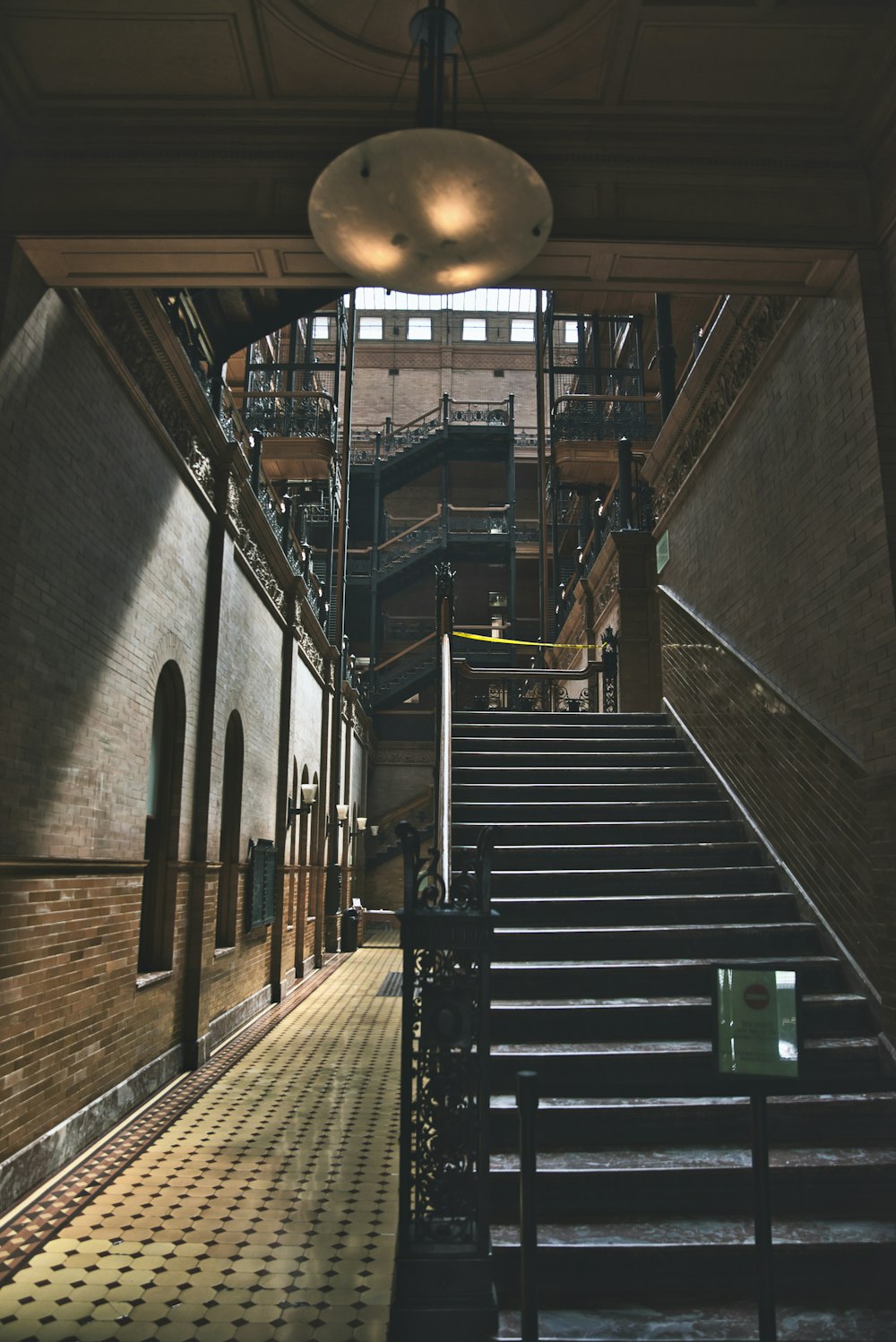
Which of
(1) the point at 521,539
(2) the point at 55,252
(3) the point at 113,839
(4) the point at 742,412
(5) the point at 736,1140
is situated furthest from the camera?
(1) the point at 521,539

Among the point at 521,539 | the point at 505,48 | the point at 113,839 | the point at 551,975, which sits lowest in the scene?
the point at 551,975

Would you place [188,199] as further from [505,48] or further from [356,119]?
[505,48]

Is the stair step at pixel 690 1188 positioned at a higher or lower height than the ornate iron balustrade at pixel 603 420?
lower

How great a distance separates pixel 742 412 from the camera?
7.29m

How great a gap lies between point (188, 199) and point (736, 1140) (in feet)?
18.2

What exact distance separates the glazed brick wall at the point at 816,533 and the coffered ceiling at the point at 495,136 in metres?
0.64

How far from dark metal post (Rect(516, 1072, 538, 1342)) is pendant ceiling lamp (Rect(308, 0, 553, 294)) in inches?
100

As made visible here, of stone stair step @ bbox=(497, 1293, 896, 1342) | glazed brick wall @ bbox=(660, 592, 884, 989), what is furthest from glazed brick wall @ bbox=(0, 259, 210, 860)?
glazed brick wall @ bbox=(660, 592, 884, 989)

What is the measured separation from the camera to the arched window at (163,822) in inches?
283

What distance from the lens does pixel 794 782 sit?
6.00 m

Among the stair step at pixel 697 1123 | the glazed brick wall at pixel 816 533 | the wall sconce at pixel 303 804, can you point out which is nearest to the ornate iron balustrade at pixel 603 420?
the wall sconce at pixel 303 804

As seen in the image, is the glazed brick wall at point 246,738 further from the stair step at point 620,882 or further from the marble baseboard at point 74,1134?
the stair step at point 620,882

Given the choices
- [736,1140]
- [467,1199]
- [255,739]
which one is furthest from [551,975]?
[255,739]

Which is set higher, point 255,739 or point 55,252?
point 55,252
